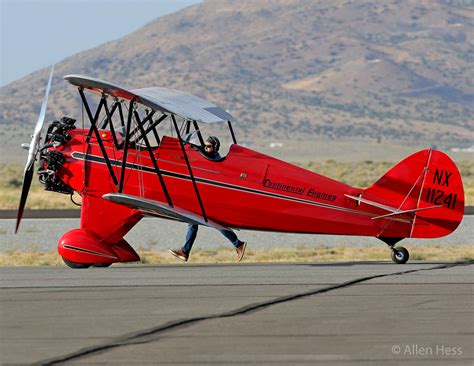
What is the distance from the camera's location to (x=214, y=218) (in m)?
19.3

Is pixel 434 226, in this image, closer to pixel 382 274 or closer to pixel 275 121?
pixel 382 274

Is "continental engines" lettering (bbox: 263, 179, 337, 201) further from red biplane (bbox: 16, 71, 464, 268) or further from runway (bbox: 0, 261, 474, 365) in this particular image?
runway (bbox: 0, 261, 474, 365)

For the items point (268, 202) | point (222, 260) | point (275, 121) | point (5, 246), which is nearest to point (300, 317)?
point (268, 202)

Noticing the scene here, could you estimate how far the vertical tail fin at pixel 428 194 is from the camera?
60.8 feet

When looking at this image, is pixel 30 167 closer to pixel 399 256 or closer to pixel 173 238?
pixel 399 256

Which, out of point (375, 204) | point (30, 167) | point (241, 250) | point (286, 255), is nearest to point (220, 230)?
point (241, 250)

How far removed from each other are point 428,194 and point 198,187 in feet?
12.5

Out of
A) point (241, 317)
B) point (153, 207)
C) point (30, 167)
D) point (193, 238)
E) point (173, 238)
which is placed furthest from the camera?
point (173, 238)

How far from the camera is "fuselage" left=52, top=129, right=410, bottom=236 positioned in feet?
61.5

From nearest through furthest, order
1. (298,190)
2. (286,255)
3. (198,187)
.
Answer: (298,190)
(198,187)
(286,255)

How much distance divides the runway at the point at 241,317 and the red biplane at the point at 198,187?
1.16 meters

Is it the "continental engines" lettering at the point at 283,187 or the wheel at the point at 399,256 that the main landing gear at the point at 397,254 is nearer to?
the wheel at the point at 399,256

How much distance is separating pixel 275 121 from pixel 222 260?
15747 cm

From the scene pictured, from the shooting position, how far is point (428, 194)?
734 inches
